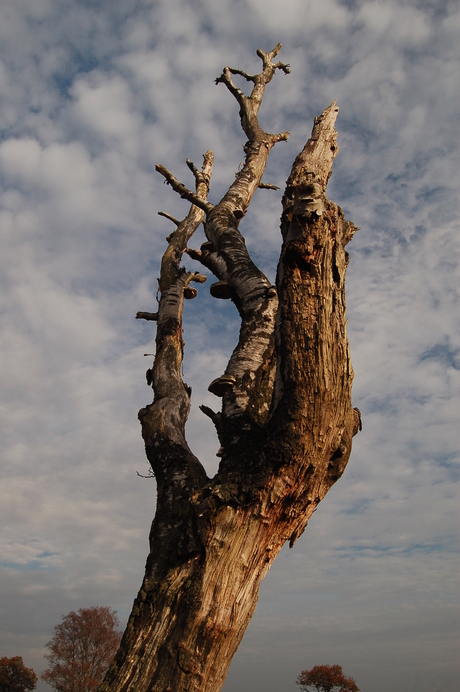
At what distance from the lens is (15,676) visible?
93.9ft

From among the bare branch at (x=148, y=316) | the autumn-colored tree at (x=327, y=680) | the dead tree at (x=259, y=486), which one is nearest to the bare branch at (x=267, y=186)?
the bare branch at (x=148, y=316)

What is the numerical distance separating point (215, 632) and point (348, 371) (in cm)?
160

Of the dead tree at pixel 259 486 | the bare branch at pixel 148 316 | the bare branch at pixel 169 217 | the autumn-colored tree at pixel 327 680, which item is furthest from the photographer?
the autumn-colored tree at pixel 327 680

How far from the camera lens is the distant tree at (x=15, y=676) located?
28203mm

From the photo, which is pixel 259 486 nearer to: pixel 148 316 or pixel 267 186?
pixel 148 316

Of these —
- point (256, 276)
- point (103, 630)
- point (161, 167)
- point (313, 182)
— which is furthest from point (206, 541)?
point (103, 630)

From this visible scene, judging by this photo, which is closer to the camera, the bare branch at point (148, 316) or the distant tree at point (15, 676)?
the bare branch at point (148, 316)

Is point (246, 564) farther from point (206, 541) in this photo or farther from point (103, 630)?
point (103, 630)

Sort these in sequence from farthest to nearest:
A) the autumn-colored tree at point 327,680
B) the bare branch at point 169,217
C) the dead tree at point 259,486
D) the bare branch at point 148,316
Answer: the autumn-colored tree at point 327,680 < the bare branch at point 169,217 < the bare branch at point 148,316 < the dead tree at point 259,486

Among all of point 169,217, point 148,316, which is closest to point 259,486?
point 148,316

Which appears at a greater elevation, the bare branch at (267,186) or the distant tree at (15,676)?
the bare branch at (267,186)

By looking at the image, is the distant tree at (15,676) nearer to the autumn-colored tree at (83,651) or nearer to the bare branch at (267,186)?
the autumn-colored tree at (83,651)

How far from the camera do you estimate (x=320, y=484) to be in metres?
2.84

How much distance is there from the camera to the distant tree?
28.2m
